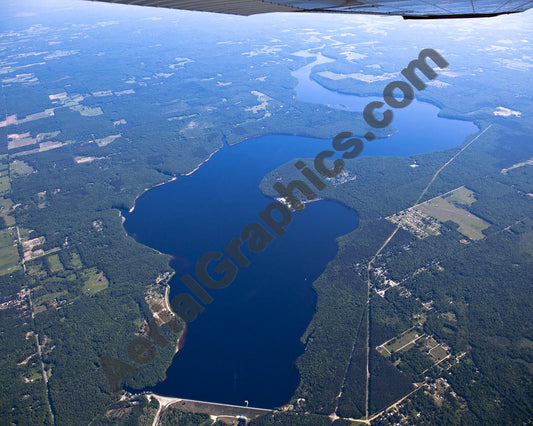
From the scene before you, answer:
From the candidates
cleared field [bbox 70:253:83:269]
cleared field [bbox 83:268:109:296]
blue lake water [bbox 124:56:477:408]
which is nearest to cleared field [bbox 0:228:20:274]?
cleared field [bbox 70:253:83:269]

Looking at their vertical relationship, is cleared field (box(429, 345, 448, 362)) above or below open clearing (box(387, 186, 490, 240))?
above

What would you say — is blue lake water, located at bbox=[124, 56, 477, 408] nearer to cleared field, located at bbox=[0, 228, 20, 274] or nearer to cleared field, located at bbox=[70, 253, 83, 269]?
cleared field, located at bbox=[70, 253, 83, 269]

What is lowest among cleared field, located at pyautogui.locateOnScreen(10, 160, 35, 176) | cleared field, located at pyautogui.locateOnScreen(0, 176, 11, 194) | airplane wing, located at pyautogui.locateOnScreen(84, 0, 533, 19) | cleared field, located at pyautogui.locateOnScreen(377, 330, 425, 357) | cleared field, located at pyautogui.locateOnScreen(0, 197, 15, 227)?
cleared field, located at pyautogui.locateOnScreen(10, 160, 35, 176)

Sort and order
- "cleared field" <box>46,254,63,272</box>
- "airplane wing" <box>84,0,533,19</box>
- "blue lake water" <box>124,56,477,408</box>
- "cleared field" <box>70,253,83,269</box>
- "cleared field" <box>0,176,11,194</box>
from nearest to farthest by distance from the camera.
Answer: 1. "airplane wing" <box>84,0,533,19</box>
2. "blue lake water" <box>124,56,477,408</box>
3. "cleared field" <box>46,254,63,272</box>
4. "cleared field" <box>70,253,83,269</box>
5. "cleared field" <box>0,176,11,194</box>

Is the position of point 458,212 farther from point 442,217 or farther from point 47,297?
point 47,297

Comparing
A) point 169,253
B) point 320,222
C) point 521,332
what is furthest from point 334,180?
point 521,332

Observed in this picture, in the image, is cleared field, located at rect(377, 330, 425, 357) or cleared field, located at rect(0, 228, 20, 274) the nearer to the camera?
cleared field, located at rect(377, 330, 425, 357)
